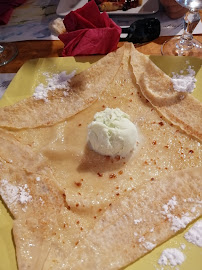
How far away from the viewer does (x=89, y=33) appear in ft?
5.66

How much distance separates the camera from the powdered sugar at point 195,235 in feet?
3.29

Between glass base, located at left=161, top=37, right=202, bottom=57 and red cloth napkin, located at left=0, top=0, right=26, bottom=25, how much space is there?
1.13 metres


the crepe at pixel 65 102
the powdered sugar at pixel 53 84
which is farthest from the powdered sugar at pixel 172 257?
the powdered sugar at pixel 53 84

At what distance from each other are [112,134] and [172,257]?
0.50 meters

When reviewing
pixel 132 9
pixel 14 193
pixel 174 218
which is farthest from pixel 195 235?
pixel 132 9

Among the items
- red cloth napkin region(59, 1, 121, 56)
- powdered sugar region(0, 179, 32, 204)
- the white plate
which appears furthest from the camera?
the white plate

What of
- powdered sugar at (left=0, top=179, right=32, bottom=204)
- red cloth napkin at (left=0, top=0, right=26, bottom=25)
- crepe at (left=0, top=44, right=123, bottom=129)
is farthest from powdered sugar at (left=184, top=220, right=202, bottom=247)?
red cloth napkin at (left=0, top=0, right=26, bottom=25)

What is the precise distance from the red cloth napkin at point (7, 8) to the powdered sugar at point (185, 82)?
133cm

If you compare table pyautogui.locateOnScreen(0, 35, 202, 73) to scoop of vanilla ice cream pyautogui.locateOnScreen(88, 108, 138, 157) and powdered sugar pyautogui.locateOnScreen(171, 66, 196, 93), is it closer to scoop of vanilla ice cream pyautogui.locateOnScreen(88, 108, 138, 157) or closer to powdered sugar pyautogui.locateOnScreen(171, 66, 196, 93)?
powdered sugar pyautogui.locateOnScreen(171, 66, 196, 93)

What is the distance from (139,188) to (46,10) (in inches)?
66.1

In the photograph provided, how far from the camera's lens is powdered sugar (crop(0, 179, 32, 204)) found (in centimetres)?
115

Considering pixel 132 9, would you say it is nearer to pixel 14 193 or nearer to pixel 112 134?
pixel 112 134

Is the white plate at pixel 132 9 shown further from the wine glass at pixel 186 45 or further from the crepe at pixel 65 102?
the crepe at pixel 65 102

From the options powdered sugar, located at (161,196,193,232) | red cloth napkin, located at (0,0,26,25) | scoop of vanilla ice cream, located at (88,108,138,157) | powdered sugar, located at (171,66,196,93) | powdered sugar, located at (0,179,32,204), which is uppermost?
red cloth napkin, located at (0,0,26,25)
